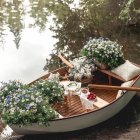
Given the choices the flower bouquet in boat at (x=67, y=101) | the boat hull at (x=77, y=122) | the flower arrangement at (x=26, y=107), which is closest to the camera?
the flower arrangement at (x=26, y=107)

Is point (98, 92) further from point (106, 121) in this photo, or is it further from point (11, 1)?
point (11, 1)

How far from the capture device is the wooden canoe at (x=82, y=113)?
381 inches

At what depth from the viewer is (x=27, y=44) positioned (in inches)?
686

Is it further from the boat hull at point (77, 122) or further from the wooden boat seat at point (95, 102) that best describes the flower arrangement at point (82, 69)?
the boat hull at point (77, 122)

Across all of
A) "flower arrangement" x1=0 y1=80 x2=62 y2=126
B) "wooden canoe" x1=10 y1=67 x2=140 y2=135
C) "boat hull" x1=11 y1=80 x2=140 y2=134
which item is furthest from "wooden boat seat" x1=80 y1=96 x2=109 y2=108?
"flower arrangement" x1=0 y1=80 x2=62 y2=126

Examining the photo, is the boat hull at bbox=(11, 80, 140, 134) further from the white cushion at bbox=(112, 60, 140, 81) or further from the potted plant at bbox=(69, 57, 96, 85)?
the potted plant at bbox=(69, 57, 96, 85)

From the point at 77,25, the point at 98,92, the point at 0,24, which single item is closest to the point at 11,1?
the point at 0,24

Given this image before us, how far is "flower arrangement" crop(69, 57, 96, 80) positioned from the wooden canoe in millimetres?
614

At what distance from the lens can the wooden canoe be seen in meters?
9.69

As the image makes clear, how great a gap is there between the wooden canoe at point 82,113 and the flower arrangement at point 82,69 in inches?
24.2

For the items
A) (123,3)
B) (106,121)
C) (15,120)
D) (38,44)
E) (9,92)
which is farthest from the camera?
(123,3)

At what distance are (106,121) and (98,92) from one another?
3.24ft

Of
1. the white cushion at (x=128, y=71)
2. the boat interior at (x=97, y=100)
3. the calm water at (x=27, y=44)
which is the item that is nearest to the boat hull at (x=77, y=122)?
the boat interior at (x=97, y=100)

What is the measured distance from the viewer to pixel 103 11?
62.4 feet
